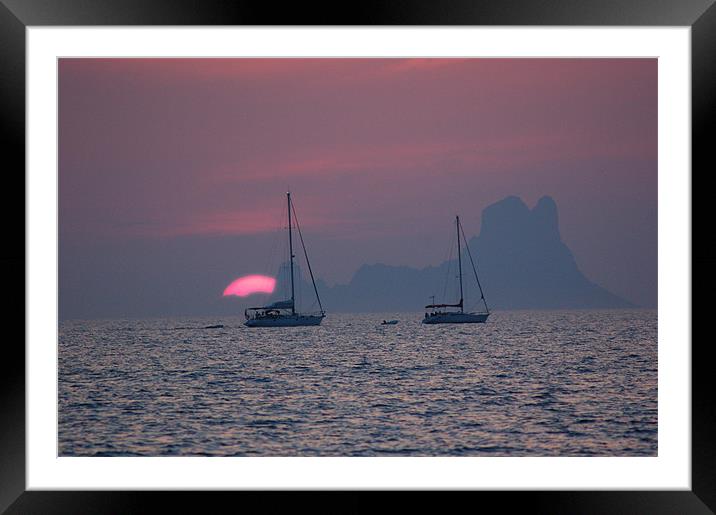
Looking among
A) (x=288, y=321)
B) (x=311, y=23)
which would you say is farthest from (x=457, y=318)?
(x=311, y=23)

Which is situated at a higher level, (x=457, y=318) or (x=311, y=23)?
(x=311, y=23)

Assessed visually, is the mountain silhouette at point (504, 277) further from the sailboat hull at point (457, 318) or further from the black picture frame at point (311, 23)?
the black picture frame at point (311, 23)

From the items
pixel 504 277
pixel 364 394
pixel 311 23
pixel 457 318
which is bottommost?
pixel 364 394

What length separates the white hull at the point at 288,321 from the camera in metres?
36.1

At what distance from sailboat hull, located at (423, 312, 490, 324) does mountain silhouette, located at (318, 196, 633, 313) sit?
180 inches

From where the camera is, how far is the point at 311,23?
3.14m

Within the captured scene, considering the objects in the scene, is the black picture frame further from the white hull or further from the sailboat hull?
the white hull

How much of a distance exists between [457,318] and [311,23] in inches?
1455

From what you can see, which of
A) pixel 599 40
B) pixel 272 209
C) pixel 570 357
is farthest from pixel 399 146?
pixel 599 40

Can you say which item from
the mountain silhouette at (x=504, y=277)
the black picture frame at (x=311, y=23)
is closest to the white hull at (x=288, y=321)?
the mountain silhouette at (x=504, y=277)

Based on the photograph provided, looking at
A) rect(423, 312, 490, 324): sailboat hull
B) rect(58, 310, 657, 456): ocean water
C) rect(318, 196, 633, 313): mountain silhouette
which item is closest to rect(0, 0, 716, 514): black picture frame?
rect(58, 310, 657, 456): ocean water

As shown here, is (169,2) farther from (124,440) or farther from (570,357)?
(570,357)

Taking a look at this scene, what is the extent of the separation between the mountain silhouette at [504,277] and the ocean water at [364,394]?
5.98m

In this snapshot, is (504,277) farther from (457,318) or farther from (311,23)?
(311,23)
